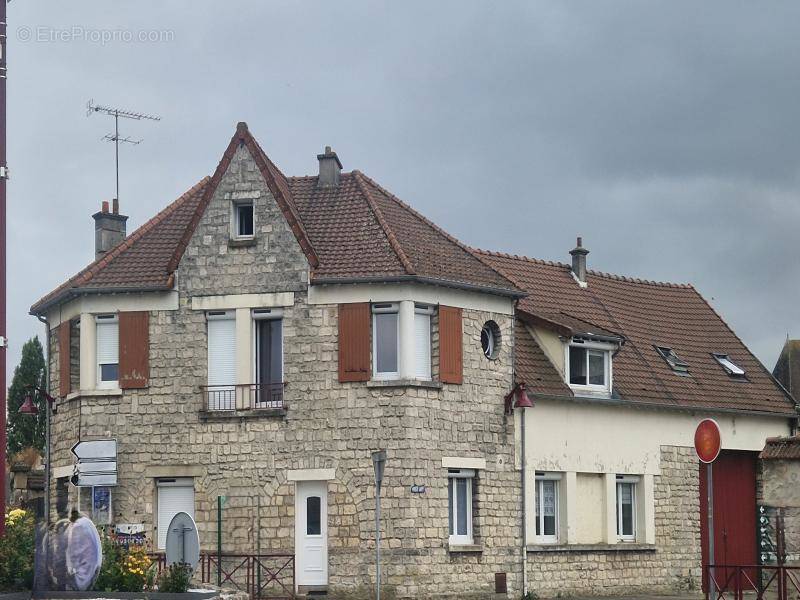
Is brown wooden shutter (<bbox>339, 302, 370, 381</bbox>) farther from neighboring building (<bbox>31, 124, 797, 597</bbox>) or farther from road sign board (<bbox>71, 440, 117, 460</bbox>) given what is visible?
road sign board (<bbox>71, 440, 117, 460</bbox>)

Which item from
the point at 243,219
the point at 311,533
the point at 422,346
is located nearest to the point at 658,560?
the point at 422,346

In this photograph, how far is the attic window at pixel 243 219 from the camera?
3097 cm

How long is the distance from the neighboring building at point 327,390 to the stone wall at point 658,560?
0.28 feet

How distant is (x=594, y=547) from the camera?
33.4m

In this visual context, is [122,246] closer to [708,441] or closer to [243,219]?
[243,219]

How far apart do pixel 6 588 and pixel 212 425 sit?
9359mm

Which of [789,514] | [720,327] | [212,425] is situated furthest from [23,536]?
[720,327]

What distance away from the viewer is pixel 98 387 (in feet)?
103

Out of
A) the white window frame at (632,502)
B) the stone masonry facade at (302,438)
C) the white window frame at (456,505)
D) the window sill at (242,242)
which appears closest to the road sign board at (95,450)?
the stone masonry facade at (302,438)

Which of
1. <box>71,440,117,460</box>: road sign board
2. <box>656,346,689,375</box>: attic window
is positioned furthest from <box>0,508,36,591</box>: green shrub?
<box>656,346,689,375</box>: attic window

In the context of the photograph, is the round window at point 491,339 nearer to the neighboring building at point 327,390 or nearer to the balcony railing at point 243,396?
the neighboring building at point 327,390

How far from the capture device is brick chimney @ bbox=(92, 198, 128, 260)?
34.9 meters

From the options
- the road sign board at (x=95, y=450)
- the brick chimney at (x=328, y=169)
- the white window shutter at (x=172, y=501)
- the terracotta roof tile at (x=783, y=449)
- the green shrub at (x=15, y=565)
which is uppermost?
the brick chimney at (x=328, y=169)

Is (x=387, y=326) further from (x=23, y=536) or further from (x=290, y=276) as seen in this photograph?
(x=23, y=536)
